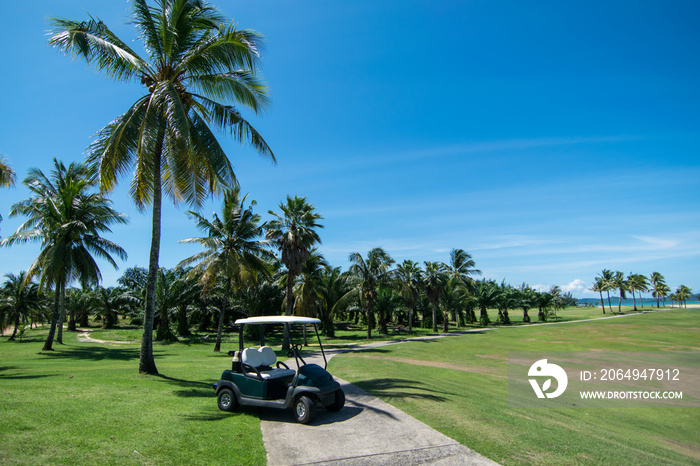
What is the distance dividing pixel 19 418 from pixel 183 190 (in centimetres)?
898

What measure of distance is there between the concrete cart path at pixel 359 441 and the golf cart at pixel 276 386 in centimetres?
35

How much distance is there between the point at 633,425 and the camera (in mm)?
11273

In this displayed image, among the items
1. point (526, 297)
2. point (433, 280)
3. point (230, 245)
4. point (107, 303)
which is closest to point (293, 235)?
point (230, 245)

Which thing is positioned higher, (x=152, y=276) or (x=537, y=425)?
(x=152, y=276)

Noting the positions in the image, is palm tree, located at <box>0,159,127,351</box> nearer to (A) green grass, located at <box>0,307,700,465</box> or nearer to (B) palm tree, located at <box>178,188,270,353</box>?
(B) palm tree, located at <box>178,188,270,353</box>

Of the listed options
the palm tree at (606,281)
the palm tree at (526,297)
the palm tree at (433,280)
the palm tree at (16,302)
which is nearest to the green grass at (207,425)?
the palm tree at (16,302)

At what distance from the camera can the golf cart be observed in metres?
7.68

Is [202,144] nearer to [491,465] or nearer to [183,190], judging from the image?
[183,190]

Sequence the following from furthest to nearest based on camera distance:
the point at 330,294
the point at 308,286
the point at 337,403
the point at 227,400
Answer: the point at 330,294
the point at 308,286
the point at 227,400
the point at 337,403

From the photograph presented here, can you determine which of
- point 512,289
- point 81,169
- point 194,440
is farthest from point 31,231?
point 512,289

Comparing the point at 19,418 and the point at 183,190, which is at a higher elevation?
the point at 183,190

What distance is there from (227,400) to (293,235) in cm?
1894

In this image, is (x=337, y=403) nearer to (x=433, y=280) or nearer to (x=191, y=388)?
(x=191, y=388)

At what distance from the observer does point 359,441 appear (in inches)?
262
